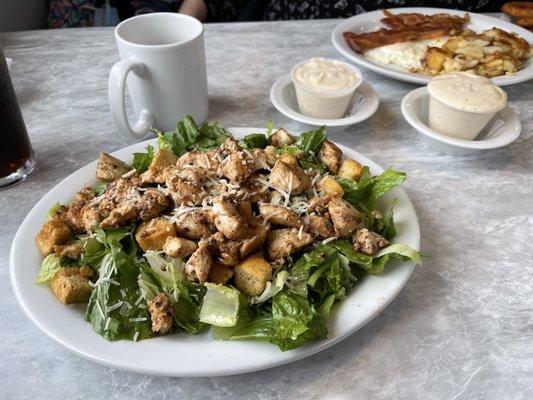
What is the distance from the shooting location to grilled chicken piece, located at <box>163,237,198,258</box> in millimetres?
907

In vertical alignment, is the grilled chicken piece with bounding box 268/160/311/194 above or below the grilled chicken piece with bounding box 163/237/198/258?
above

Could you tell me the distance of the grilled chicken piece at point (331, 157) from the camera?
1163 millimetres

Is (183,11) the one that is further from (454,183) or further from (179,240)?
(179,240)

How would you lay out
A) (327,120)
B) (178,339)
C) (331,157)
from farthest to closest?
(327,120)
(331,157)
(178,339)

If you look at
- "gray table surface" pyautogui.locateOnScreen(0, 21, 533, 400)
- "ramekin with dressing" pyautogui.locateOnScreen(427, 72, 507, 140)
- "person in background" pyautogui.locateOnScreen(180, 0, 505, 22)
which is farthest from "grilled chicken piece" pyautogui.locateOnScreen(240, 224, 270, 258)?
"person in background" pyautogui.locateOnScreen(180, 0, 505, 22)

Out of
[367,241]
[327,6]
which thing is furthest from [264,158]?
[327,6]

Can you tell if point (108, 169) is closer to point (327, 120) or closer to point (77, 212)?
point (77, 212)

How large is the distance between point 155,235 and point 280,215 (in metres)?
0.24

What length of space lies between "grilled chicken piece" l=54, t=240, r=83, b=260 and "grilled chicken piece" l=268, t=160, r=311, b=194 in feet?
1.34

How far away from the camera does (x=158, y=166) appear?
1.09 m

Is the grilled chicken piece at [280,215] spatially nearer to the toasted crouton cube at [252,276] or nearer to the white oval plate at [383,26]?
the toasted crouton cube at [252,276]

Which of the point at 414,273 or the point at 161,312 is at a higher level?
the point at 161,312

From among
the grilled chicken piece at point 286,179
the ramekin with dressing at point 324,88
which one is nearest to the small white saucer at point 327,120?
the ramekin with dressing at point 324,88

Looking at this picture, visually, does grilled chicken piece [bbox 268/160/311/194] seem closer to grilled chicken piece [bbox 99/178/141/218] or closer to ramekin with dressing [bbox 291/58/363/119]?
grilled chicken piece [bbox 99/178/141/218]
